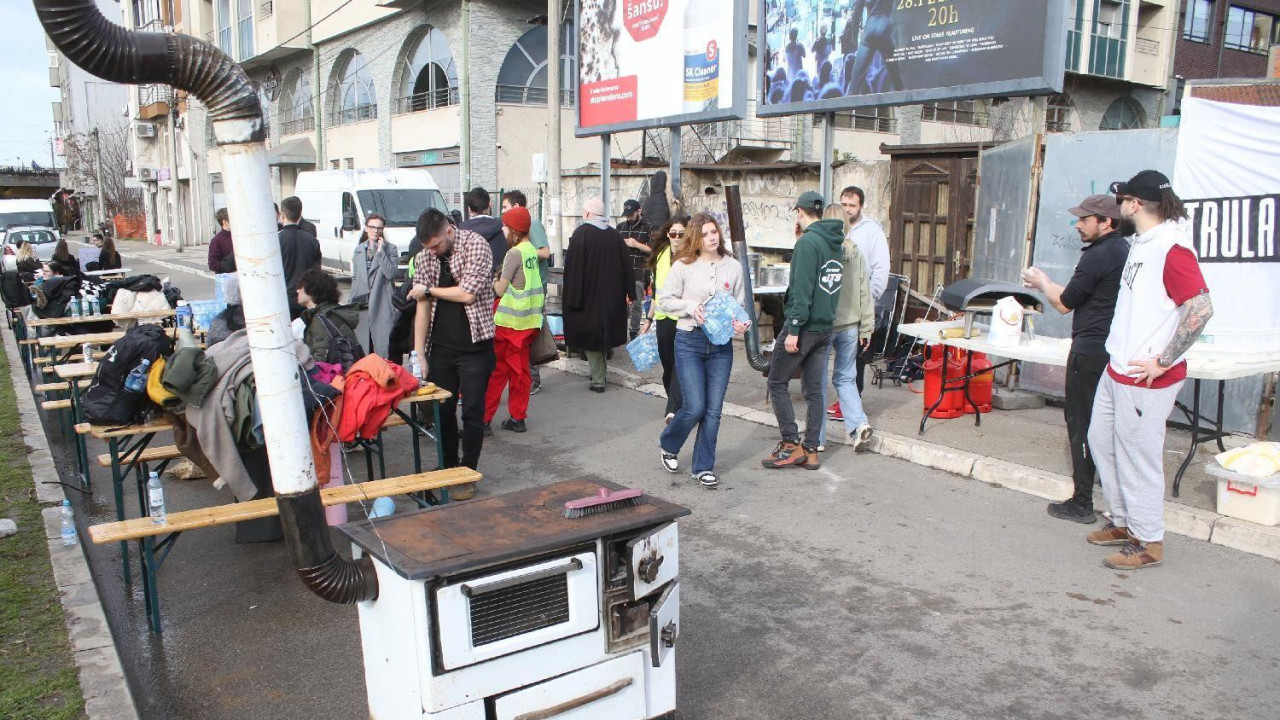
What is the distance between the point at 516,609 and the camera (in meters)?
2.85

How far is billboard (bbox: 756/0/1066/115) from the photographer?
322 inches

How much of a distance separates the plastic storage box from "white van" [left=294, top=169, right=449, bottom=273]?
17595 millimetres

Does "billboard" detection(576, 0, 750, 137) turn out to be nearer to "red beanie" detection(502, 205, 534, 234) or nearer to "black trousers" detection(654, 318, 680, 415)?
"black trousers" detection(654, 318, 680, 415)

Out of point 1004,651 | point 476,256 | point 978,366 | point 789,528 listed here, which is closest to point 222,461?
point 476,256

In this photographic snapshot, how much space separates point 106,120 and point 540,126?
2123 inches

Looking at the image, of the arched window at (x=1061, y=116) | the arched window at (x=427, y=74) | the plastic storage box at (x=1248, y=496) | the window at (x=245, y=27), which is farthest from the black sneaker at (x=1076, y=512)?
the window at (x=245, y=27)

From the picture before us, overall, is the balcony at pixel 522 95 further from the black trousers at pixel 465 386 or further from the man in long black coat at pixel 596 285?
the black trousers at pixel 465 386

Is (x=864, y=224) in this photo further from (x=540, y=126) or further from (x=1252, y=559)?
(x=540, y=126)

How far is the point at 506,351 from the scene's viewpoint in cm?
784

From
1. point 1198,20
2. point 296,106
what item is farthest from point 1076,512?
point 296,106

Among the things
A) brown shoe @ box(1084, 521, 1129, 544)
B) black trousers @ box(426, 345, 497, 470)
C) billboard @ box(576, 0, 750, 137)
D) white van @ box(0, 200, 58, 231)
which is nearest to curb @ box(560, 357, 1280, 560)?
brown shoe @ box(1084, 521, 1129, 544)

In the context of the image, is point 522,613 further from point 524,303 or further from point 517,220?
point 517,220

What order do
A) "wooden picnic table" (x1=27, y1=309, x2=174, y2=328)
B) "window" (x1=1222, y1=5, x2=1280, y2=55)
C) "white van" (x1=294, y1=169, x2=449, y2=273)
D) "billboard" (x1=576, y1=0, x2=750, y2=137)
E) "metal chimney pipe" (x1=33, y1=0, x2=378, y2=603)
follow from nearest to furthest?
"metal chimney pipe" (x1=33, y1=0, x2=378, y2=603)
"wooden picnic table" (x1=27, y1=309, x2=174, y2=328)
"billboard" (x1=576, y1=0, x2=750, y2=137)
"white van" (x1=294, y1=169, x2=449, y2=273)
"window" (x1=1222, y1=5, x2=1280, y2=55)

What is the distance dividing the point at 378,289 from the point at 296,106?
110 ft
